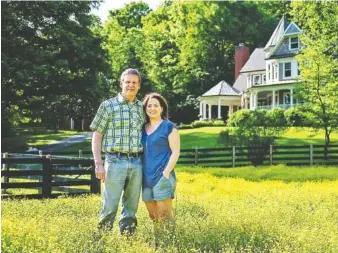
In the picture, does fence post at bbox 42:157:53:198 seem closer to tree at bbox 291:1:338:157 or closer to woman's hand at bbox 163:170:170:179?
woman's hand at bbox 163:170:170:179

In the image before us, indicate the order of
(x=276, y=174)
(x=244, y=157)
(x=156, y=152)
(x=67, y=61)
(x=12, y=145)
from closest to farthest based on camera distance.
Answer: (x=156, y=152)
(x=276, y=174)
(x=244, y=157)
(x=67, y=61)
(x=12, y=145)

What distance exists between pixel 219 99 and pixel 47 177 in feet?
149

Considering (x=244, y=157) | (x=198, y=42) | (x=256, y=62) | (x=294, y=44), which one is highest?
(x=198, y=42)

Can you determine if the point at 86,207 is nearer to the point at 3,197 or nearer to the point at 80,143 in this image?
the point at 3,197

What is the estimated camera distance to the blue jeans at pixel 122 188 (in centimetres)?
706

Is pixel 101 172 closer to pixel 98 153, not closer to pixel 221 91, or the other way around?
pixel 98 153

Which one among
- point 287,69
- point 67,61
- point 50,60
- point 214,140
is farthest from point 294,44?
point 50,60

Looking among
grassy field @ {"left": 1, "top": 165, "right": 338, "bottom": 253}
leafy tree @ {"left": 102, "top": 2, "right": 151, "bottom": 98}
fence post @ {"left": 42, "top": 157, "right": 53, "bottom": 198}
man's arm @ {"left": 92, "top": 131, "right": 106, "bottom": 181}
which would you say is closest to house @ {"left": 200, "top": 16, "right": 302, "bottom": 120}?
leafy tree @ {"left": 102, "top": 2, "right": 151, "bottom": 98}

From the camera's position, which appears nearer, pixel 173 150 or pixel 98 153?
pixel 173 150

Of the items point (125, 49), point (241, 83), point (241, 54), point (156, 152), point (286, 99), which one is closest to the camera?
point (156, 152)

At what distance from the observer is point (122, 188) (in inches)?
282

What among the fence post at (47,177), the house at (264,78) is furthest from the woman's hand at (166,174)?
the house at (264,78)

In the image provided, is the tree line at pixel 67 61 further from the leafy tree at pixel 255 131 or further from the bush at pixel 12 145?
the leafy tree at pixel 255 131

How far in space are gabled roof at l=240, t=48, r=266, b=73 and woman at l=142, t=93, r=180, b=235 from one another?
52.6 meters
